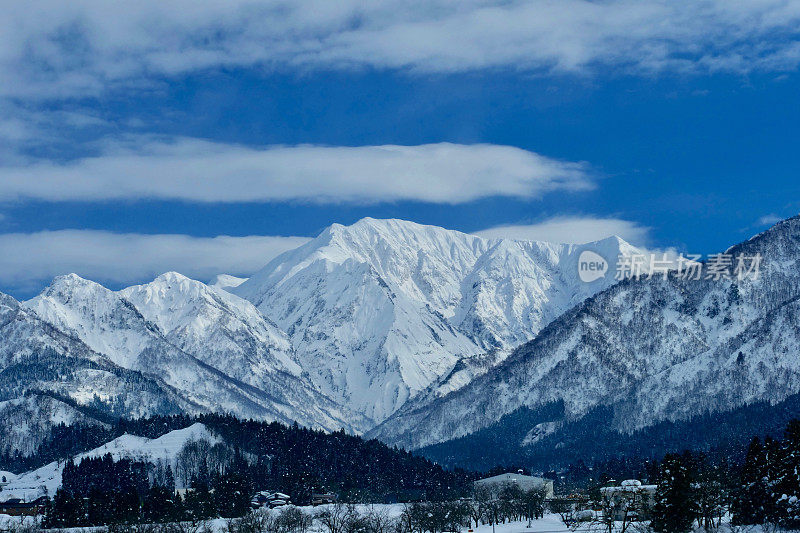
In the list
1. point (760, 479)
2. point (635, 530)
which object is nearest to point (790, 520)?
point (760, 479)

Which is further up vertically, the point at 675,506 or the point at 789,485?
the point at 789,485

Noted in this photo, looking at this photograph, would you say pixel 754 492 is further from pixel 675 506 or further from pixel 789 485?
pixel 675 506

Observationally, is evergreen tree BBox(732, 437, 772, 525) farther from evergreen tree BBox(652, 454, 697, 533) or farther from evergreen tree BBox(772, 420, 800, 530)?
evergreen tree BBox(652, 454, 697, 533)

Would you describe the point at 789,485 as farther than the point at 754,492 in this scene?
No

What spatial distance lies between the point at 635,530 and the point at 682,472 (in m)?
26.5

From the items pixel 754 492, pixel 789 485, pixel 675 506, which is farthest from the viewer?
pixel 754 492

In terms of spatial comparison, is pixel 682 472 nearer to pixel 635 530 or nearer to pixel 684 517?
pixel 684 517

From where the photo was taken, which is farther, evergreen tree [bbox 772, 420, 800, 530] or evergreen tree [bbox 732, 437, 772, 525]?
evergreen tree [bbox 732, 437, 772, 525]

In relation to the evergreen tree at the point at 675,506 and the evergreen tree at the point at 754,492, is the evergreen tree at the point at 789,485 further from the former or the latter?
the evergreen tree at the point at 675,506

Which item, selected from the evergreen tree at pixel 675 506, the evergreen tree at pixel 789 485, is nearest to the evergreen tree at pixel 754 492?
the evergreen tree at pixel 789 485

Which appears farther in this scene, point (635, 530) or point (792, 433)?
point (635, 530)

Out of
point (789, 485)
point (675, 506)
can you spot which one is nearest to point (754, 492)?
point (789, 485)

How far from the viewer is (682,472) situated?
518 feet

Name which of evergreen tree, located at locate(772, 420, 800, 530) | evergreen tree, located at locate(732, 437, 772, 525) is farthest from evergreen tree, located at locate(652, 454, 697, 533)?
evergreen tree, located at locate(772, 420, 800, 530)
